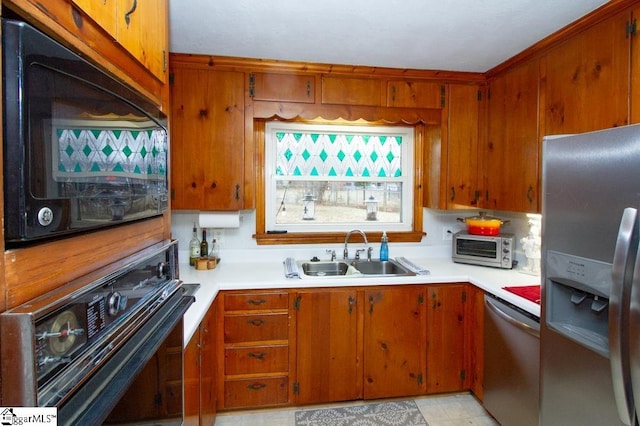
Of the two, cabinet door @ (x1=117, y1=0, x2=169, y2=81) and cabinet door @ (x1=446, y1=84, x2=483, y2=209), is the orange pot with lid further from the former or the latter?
cabinet door @ (x1=117, y1=0, x2=169, y2=81)

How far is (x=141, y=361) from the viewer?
67 centimetres

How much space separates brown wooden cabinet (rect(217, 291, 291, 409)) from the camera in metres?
2.12

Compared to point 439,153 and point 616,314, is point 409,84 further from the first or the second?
point 616,314

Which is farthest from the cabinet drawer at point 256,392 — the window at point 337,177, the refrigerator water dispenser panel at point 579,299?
the refrigerator water dispenser panel at point 579,299

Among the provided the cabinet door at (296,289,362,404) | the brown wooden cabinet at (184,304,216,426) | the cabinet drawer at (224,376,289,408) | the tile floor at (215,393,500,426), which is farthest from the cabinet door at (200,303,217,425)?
the cabinet door at (296,289,362,404)

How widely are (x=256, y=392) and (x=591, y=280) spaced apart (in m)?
1.93

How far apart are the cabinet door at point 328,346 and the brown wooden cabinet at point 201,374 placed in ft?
1.87

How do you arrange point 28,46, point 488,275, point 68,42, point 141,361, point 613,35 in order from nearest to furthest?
1. point 28,46
2. point 68,42
3. point 141,361
4. point 613,35
5. point 488,275

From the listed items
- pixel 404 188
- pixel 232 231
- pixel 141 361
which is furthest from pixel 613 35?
pixel 232 231

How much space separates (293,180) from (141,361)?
2184 mm

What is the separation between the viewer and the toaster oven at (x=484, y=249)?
2.47m

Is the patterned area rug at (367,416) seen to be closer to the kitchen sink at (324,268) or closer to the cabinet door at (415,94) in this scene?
the kitchen sink at (324,268)

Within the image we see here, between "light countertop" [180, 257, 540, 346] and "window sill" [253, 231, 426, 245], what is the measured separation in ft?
0.73

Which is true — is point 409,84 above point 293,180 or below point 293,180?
above
